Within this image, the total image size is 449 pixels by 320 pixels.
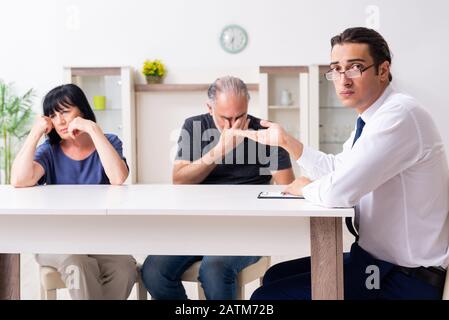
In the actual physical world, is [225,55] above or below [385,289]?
above

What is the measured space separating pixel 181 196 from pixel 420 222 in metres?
0.82

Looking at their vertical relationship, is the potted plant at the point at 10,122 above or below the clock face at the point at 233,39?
below

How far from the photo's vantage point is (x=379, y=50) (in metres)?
1.91

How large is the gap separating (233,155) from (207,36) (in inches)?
147

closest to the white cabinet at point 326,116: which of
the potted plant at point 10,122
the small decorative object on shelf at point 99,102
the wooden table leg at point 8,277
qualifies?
the small decorative object on shelf at point 99,102

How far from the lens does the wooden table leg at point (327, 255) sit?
5.94 ft

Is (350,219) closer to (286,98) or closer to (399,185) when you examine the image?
(399,185)

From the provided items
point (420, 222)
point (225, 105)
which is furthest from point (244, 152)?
point (420, 222)

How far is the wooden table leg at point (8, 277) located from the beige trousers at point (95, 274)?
3.9 inches

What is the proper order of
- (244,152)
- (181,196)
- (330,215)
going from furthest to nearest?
(244,152) < (181,196) < (330,215)

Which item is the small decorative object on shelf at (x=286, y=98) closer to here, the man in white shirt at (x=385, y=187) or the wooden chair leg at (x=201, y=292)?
the wooden chair leg at (x=201, y=292)
